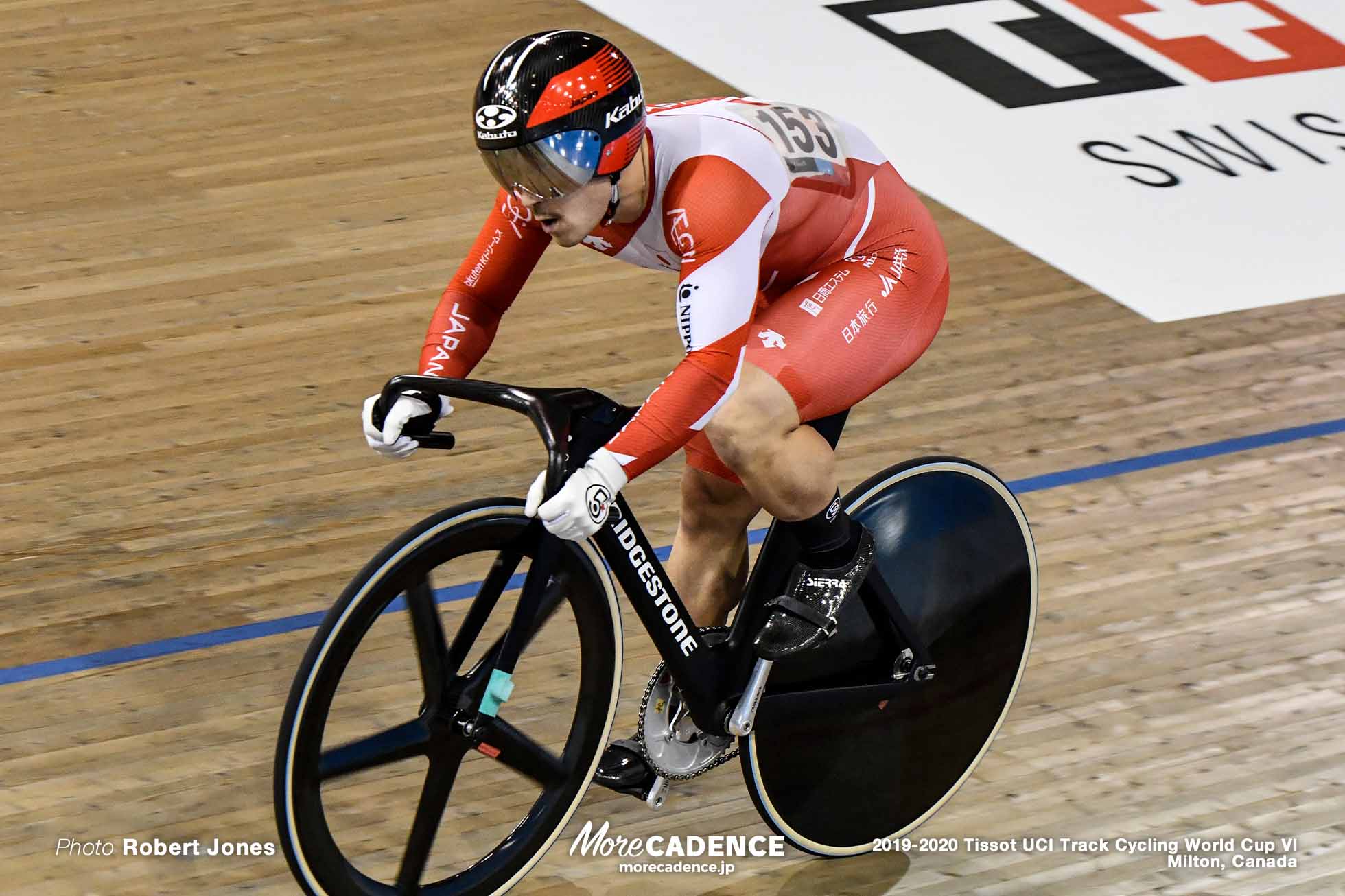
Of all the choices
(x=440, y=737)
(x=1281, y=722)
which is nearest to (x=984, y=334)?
(x=1281, y=722)

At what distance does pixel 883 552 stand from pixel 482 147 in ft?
3.31

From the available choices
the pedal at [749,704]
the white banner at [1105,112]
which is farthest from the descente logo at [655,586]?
the white banner at [1105,112]

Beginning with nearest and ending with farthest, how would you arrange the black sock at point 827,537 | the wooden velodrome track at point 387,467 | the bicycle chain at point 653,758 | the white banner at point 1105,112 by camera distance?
the black sock at point 827,537, the bicycle chain at point 653,758, the wooden velodrome track at point 387,467, the white banner at point 1105,112

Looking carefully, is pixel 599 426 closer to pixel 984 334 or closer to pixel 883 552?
pixel 883 552

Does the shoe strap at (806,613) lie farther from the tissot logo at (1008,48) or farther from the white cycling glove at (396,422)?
the tissot logo at (1008,48)

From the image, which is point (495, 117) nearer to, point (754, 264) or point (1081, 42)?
point (754, 264)

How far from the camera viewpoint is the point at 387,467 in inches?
158

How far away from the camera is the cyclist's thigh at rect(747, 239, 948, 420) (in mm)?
2570

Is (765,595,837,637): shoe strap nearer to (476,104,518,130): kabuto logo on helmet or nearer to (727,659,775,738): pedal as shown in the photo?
(727,659,775,738): pedal

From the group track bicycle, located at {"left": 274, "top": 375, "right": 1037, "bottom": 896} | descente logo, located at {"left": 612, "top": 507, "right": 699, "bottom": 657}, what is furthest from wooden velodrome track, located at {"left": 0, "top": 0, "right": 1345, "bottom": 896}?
descente logo, located at {"left": 612, "top": 507, "right": 699, "bottom": 657}

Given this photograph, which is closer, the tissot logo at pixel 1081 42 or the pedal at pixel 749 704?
the pedal at pixel 749 704

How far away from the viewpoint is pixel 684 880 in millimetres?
2898

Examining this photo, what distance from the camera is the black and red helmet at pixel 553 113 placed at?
7.37 ft

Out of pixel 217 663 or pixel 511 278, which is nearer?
pixel 511 278
